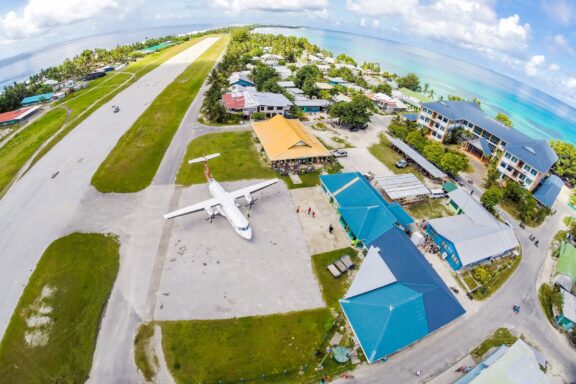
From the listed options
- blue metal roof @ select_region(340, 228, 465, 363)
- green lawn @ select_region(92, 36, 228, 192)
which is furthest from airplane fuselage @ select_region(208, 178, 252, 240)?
green lawn @ select_region(92, 36, 228, 192)

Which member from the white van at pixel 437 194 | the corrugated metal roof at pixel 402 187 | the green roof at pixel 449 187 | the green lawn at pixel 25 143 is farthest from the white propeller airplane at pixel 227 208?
the green lawn at pixel 25 143

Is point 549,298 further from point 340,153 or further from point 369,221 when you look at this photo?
point 340,153

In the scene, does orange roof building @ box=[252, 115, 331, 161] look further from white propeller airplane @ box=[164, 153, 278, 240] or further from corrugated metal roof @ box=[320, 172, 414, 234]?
white propeller airplane @ box=[164, 153, 278, 240]

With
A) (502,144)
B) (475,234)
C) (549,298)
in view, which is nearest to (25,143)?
(475,234)

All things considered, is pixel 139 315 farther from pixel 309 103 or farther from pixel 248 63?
pixel 248 63

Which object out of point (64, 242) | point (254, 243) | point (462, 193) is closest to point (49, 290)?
point (64, 242)

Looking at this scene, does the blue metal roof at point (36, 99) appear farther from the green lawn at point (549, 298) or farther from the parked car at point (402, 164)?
the green lawn at point (549, 298)
